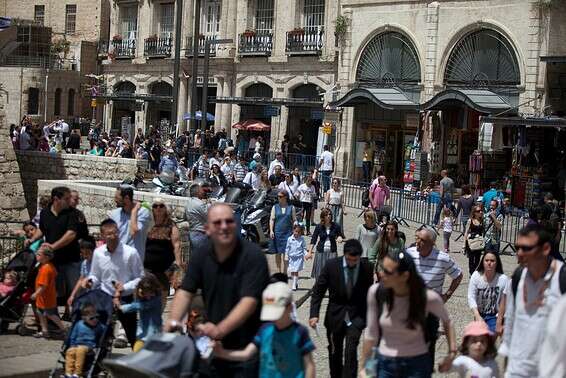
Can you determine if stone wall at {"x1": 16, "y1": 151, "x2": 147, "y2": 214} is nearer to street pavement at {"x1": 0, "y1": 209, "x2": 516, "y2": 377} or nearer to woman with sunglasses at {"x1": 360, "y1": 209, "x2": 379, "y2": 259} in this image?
street pavement at {"x1": 0, "y1": 209, "x2": 516, "y2": 377}

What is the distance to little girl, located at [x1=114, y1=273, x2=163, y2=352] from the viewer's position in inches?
429

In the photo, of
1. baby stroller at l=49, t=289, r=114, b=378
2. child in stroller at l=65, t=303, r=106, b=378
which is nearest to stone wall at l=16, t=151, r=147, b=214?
baby stroller at l=49, t=289, r=114, b=378

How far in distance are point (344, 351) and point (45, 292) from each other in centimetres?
399

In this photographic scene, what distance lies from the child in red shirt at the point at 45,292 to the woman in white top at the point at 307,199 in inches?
502

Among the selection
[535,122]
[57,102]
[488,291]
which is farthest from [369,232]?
[57,102]

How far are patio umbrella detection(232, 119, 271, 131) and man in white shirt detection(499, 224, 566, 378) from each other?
35.5 meters

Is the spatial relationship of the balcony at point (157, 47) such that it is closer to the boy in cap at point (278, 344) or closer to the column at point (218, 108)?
the column at point (218, 108)

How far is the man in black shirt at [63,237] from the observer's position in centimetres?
1309

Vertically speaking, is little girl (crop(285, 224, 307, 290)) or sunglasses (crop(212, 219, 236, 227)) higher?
sunglasses (crop(212, 219, 236, 227))

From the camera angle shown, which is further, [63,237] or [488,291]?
[63,237]

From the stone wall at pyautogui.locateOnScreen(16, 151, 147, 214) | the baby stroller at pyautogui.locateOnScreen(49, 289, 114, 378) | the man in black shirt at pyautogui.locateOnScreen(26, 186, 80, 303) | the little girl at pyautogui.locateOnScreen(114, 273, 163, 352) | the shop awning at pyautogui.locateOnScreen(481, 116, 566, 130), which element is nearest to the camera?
the baby stroller at pyautogui.locateOnScreen(49, 289, 114, 378)

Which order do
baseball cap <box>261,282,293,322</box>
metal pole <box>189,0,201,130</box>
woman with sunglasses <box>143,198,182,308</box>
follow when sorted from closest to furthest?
1. baseball cap <box>261,282,293,322</box>
2. woman with sunglasses <box>143,198,182,308</box>
3. metal pole <box>189,0,201,130</box>

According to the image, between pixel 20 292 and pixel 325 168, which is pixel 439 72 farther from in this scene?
pixel 20 292

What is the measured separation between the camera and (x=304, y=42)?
139 feet
